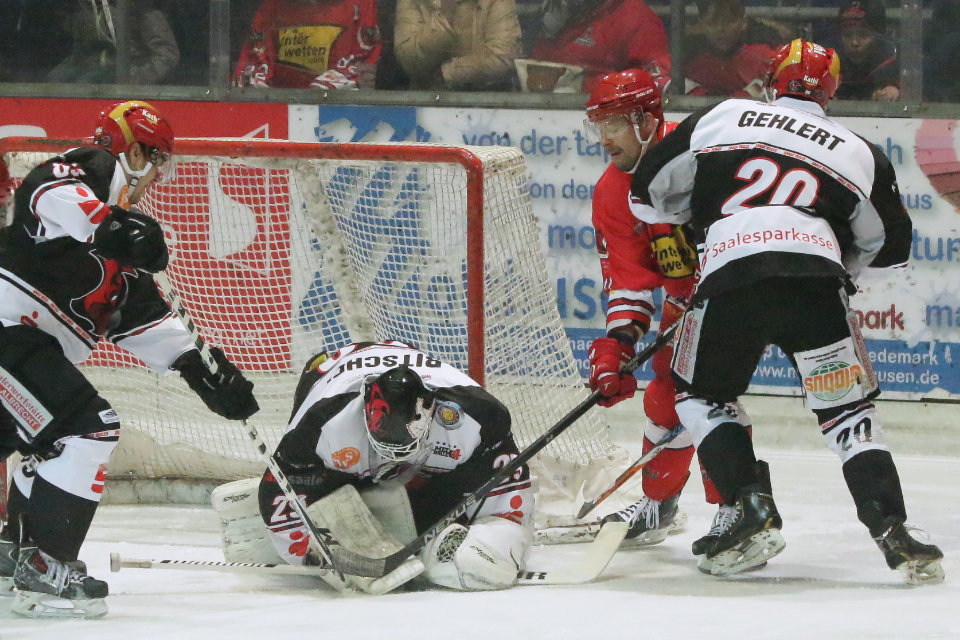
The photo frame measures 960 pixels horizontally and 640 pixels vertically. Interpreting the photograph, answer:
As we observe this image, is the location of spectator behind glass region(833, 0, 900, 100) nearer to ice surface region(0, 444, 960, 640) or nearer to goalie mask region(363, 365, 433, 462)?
ice surface region(0, 444, 960, 640)

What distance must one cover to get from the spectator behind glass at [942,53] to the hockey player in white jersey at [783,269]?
6.28 feet

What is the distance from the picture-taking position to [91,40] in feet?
18.2

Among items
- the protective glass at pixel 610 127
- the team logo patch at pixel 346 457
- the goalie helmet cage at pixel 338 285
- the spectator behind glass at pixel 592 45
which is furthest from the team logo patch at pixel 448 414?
the spectator behind glass at pixel 592 45

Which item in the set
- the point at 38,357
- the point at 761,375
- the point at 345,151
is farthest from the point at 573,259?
the point at 38,357

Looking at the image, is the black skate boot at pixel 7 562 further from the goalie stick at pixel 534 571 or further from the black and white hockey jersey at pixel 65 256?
the black and white hockey jersey at pixel 65 256

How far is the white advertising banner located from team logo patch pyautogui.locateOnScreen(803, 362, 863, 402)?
195 centimetres

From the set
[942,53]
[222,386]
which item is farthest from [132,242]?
[942,53]

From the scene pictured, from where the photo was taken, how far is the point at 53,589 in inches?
108

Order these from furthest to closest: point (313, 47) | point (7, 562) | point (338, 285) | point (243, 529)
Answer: point (313, 47) < point (338, 285) < point (243, 529) < point (7, 562)

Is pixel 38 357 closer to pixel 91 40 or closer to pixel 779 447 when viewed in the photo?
pixel 779 447

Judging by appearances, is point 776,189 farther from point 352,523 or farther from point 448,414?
point 352,523

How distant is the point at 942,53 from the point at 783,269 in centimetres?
238

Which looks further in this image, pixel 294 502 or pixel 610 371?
pixel 610 371

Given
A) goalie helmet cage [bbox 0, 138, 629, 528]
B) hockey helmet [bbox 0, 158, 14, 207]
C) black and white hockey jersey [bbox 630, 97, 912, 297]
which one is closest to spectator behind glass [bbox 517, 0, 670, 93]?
goalie helmet cage [bbox 0, 138, 629, 528]
